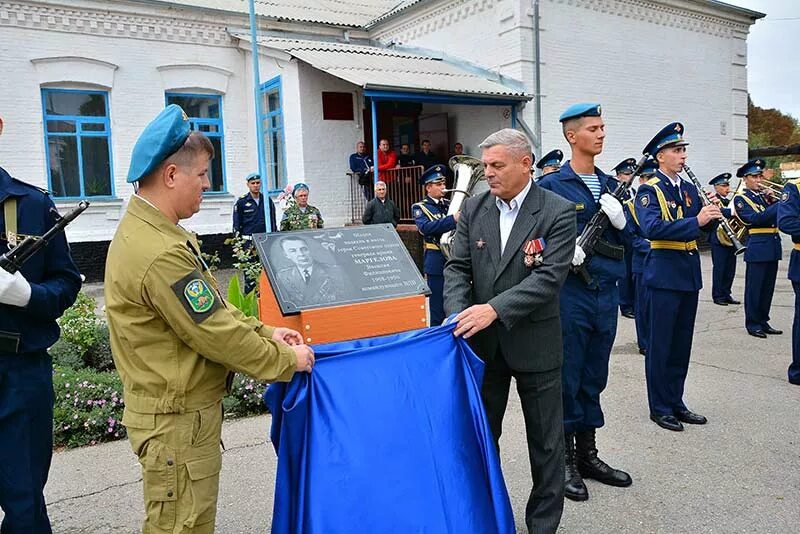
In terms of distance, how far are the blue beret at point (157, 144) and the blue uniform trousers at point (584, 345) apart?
2.34 metres

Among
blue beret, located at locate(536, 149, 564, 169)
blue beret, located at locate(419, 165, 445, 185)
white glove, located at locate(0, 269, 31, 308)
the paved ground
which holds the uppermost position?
blue beret, located at locate(536, 149, 564, 169)

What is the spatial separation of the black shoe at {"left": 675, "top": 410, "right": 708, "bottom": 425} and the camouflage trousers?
151 inches

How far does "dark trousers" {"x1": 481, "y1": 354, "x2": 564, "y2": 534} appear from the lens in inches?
121

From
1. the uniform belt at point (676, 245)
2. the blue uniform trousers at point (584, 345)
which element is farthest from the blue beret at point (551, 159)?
the blue uniform trousers at point (584, 345)

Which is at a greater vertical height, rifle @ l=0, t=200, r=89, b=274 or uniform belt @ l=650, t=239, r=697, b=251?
rifle @ l=0, t=200, r=89, b=274

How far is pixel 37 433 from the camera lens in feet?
8.55

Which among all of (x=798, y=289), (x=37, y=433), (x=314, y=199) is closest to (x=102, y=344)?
(x=37, y=433)

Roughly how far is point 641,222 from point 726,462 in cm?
167

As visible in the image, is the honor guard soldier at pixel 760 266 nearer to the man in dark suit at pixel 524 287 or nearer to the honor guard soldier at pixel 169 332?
the man in dark suit at pixel 524 287

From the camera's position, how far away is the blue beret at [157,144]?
206cm

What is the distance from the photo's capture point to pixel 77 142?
13.5 m

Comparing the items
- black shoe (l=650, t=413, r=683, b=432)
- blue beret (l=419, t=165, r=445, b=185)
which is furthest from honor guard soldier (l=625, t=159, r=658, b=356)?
blue beret (l=419, t=165, r=445, b=185)

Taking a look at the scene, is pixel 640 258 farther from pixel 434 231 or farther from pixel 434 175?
pixel 434 175

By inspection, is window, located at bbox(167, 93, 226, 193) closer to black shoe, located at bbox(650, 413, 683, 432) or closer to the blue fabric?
black shoe, located at bbox(650, 413, 683, 432)
